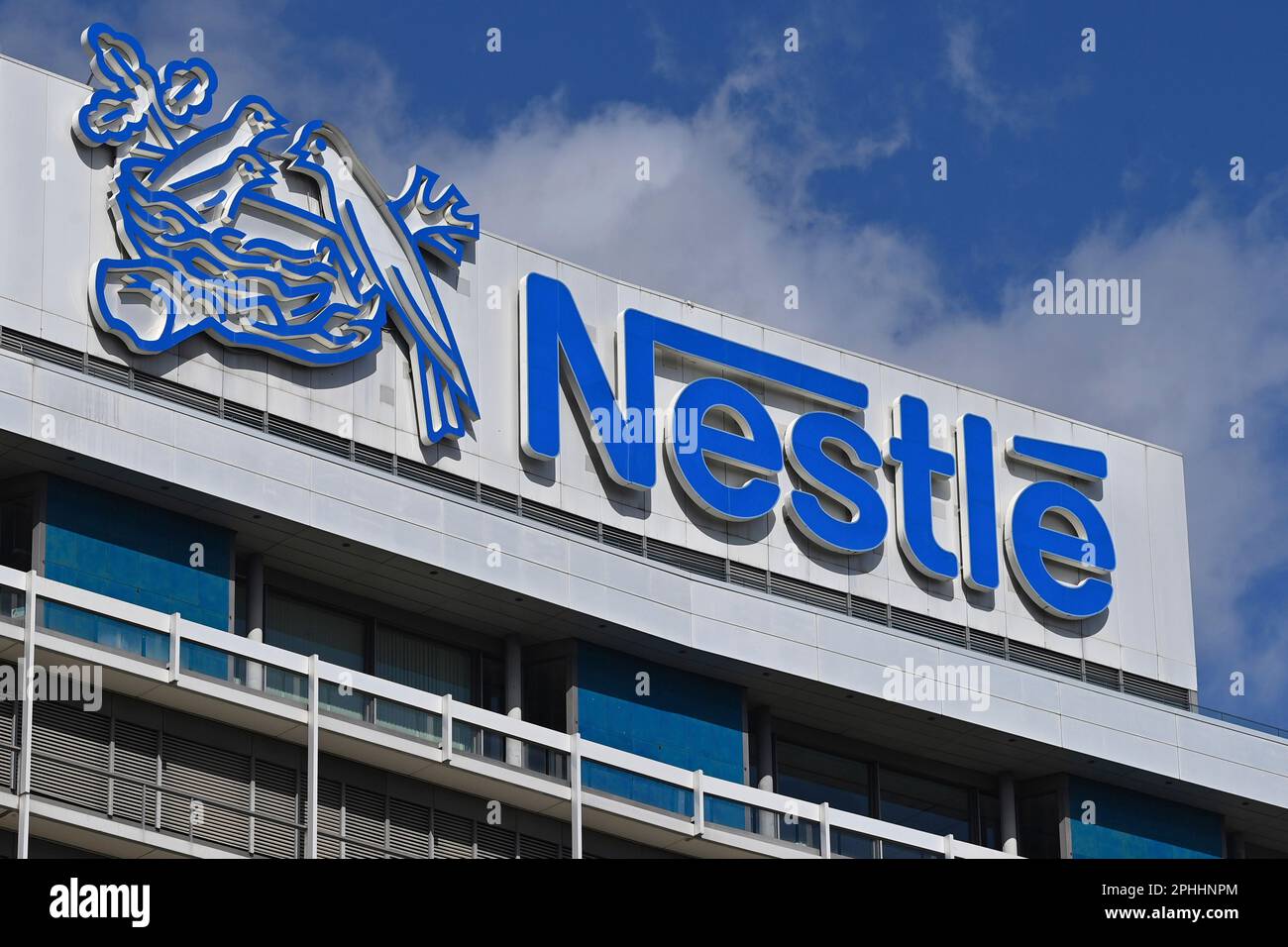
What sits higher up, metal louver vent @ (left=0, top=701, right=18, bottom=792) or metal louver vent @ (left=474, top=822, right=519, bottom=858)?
metal louver vent @ (left=0, top=701, right=18, bottom=792)

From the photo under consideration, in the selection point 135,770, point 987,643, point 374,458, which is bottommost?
point 135,770

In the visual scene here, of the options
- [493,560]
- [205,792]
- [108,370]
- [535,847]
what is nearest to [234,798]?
[205,792]

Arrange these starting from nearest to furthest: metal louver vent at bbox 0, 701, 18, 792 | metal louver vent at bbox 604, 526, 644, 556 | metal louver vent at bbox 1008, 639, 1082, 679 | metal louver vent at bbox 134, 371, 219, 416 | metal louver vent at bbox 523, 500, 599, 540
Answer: metal louver vent at bbox 0, 701, 18, 792 < metal louver vent at bbox 134, 371, 219, 416 < metal louver vent at bbox 523, 500, 599, 540 < metal louver vent at bbox 604, 526, 644, 556 < metal louver vent at bbox 1008, 639, 1082, 679

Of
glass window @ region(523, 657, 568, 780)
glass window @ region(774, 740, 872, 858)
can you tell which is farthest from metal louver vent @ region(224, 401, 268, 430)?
glass window @ region(774, 740, 872, 858)

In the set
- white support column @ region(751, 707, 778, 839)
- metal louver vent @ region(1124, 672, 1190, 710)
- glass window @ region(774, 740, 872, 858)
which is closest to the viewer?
white support column @ region(751, 707, 778, 839)

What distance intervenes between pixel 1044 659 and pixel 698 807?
15174 mm

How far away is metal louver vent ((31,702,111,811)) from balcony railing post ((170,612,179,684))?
5.64 ft

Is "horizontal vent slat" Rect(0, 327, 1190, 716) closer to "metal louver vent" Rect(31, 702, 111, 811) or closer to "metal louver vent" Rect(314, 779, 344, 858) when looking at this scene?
"metal louver vent" Rect(31, 702, 111, 811)

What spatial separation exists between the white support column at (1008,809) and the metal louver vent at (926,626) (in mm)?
3911

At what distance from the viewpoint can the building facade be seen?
56.4 meters

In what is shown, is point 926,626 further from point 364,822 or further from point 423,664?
point 364,822

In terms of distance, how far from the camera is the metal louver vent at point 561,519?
6581 cm

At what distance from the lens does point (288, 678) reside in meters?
57.4

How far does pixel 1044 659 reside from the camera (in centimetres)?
7394
